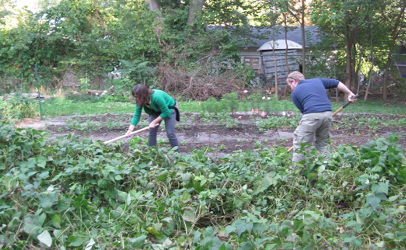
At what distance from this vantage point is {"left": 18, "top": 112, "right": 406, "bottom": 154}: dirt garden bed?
7.12 meters

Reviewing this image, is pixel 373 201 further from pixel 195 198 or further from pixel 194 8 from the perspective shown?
pixel 194 8

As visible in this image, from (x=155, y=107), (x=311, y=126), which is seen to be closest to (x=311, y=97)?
(x=311, y=126)

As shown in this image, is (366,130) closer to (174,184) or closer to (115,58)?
(174,184)

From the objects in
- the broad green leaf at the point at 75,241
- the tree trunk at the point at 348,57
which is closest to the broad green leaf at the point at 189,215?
the broad green leaf at the point at 75,241

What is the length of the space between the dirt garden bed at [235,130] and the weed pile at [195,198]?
10.1ft

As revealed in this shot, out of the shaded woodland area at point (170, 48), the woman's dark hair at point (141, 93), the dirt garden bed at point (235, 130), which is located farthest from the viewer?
the shaded woodland area at point (170, 48)

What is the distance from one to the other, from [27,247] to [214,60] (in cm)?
Result: 1454

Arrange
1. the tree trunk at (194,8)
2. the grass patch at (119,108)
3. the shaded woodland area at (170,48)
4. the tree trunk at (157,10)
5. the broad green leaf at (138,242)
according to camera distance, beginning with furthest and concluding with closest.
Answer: the tree trunk at (194,8)
the tree trunk at (157,10)
the shaded woodland area at (170,48)
the grass patch at (119,108)
the broad green leaf at (138,242)

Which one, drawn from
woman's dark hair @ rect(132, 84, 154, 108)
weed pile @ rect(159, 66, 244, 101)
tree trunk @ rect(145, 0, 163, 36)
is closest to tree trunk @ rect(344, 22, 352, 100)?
weed pile @ rect(159, 66, 244, 101)

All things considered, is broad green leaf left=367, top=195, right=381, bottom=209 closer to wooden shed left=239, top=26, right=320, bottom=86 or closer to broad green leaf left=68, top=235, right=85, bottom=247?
broad green leaf left=68, top=235, right=85, bottom=247

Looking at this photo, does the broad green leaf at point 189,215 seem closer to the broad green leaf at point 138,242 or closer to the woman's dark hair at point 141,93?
the broad green leaf at point 138,242

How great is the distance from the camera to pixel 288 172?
129 inches

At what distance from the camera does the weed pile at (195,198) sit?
2.41 metres

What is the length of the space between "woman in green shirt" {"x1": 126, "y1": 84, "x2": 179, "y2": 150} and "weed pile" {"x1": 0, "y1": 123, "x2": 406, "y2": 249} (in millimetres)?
1306
